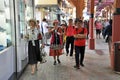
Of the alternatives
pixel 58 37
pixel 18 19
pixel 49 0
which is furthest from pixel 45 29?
pixel 18 19

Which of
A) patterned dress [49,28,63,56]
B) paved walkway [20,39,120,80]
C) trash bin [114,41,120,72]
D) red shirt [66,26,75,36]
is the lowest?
paved walkway [20,39,120,80]

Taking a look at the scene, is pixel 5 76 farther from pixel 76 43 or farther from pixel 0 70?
pixel 76 43

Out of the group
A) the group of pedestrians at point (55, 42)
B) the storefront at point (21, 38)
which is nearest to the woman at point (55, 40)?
the group of pedestrians at point (55, 42)

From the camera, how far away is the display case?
700cm

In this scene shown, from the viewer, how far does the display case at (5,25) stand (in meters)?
7.00

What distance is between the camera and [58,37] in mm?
9844

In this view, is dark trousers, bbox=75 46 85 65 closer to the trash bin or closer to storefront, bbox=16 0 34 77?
the trash bin

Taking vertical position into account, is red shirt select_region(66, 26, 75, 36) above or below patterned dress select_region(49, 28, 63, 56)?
above

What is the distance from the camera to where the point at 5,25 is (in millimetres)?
7375

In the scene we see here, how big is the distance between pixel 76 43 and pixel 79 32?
0.37 m

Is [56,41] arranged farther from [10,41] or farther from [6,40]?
[6,40]

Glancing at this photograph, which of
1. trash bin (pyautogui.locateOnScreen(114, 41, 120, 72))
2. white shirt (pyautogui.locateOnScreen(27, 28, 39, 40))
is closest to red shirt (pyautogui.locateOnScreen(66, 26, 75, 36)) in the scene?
trash bin (pyautogui.locateOnScreen(114, 41, 120, 72))

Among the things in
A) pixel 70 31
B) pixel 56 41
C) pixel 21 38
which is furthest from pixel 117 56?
pixel 70 31

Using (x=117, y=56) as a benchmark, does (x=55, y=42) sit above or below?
above
